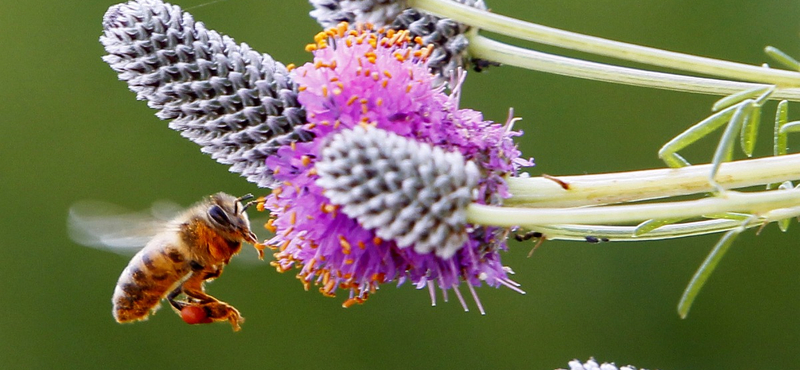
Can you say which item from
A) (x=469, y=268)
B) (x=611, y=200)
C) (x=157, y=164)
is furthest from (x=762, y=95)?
(x=157, y=164)

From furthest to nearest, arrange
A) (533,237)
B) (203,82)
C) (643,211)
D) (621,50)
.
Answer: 1. (533,237)
2. (203,82)
3. (621,50)
4. (643,211)

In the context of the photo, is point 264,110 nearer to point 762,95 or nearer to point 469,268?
point 469,268

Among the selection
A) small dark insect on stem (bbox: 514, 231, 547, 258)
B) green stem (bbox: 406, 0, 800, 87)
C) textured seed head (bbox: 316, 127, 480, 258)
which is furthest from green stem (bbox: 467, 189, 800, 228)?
small dark insect on stem (bbox: 514, 231, 547, 258)

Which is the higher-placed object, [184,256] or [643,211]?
[184,256]

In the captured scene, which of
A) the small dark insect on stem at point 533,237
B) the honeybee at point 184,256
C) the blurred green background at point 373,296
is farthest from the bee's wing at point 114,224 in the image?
the blurred green background at point 373,296

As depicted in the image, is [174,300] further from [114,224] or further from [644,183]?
[644,183]

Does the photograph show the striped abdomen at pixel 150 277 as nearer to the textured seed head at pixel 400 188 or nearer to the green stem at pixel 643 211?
the textured seed head at pixel 400 188

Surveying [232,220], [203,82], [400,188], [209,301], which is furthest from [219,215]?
[400,188]
